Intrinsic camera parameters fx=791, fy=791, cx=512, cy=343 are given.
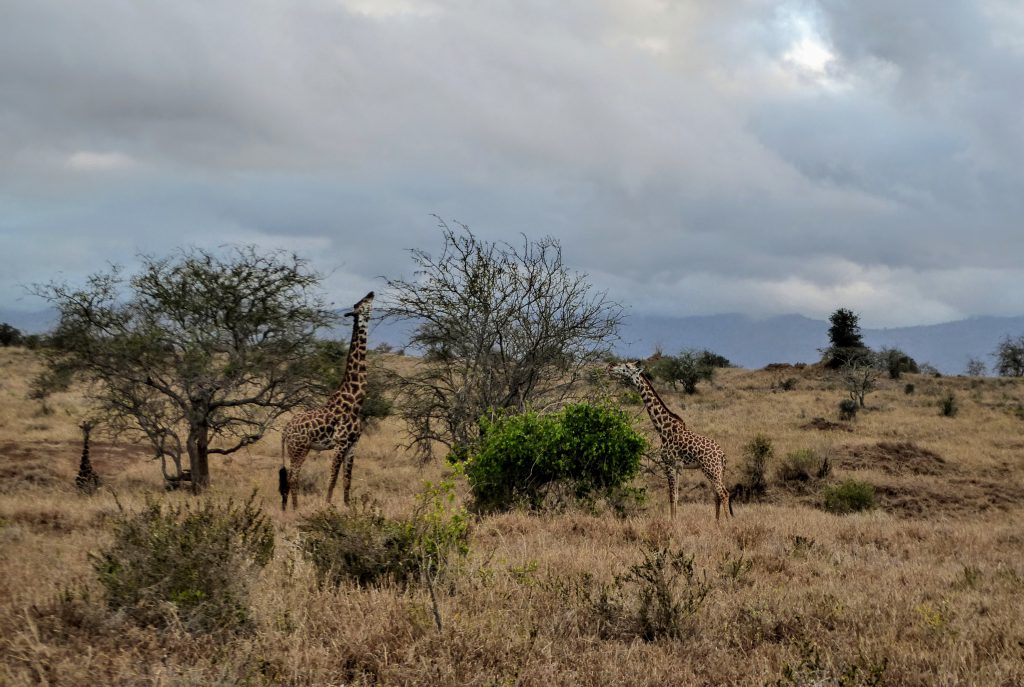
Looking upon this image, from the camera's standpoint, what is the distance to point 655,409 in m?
15.0

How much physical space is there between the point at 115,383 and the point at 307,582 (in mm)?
12328

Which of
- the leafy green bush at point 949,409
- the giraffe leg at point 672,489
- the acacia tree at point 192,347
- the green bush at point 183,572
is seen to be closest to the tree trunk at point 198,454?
the acacia tree at point 192,347

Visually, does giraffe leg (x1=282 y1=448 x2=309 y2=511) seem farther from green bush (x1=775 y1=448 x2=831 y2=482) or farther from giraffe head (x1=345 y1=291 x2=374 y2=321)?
green bush (x1=775 y1=448 x2=831 y2=482)

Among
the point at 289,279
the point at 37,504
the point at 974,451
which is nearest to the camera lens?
the point at 37,504

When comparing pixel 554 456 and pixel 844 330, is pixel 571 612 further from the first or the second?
pixel 844 330

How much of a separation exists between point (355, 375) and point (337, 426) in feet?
4.05

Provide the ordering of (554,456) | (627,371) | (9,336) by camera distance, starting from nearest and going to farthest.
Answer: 1. (554,456)
2. (627,371)
3. (9,336)

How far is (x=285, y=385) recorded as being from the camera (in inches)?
702

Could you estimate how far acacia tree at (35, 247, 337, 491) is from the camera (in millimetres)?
16719

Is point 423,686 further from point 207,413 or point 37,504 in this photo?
point 207,413

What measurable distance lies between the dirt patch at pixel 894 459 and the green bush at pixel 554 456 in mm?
11206

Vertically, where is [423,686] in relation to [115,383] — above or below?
below

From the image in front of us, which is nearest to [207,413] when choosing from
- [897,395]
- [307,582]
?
[307,582]

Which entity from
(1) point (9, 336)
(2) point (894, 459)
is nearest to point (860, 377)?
(2) point (894, 459)
